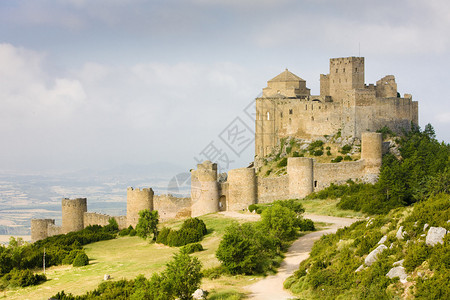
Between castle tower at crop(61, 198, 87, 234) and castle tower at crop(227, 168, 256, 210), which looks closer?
castle tower at crop(227, 168, 256, 210)

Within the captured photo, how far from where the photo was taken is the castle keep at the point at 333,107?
164 ft

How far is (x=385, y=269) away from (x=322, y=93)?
110ft

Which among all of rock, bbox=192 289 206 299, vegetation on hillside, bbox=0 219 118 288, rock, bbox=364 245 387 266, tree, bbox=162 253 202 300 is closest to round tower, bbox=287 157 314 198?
vegetation on hillside, bbox=0 219 118 288

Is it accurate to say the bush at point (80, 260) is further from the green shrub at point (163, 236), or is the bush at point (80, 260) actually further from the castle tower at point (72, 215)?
the castle tower at point (72, 215)

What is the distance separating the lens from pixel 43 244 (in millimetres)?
43250

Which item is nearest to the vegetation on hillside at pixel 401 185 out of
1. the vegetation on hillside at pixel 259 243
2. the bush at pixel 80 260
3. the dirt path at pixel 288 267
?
the dirt path at pixel 288 267

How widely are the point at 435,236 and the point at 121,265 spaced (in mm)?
17132

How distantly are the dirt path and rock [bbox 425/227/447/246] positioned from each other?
540 centimetres

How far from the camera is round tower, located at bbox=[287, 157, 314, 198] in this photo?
44.7 meters

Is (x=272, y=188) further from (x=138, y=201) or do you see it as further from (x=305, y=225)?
(x=138, y=201)

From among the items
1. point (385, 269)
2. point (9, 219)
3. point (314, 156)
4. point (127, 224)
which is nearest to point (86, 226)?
point (127, 224)

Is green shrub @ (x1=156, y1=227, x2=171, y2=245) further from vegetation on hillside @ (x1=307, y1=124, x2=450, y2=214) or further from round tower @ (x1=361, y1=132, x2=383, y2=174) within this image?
round tower @ (x1=361, y1=132, x2=383, y2=174)

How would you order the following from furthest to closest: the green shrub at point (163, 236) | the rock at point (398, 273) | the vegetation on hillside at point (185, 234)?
the green shrub at point (163, 236) < the vegetation on hillside at point (185, 234) < the rock at point (398, 273)

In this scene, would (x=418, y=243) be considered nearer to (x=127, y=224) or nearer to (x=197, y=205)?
(x=197, y=205)
